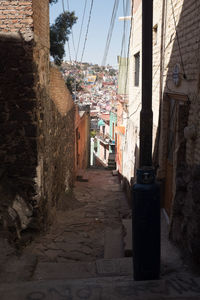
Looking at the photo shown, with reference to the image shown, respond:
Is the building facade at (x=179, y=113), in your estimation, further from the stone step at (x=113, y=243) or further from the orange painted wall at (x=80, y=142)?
the orange painted wall at (x=80, y=142)

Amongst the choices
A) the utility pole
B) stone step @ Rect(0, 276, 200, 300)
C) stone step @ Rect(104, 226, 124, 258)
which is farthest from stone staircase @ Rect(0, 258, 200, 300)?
stone step @ Rect(104, 226, 124, 258)

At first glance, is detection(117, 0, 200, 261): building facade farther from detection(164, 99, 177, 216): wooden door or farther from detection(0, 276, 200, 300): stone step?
detection(0, 276, 200, 300): stone step

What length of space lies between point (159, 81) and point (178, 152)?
2.33 m

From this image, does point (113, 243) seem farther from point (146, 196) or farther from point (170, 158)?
point (146, 196)

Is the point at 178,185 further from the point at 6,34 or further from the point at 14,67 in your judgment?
the point at 6,34

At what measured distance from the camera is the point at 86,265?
15.5 feet

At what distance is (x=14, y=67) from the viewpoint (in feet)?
16.8

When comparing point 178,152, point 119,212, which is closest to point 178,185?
point 178,152

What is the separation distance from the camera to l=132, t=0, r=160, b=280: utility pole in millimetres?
3080

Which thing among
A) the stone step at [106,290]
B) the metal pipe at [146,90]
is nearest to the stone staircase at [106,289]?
the stone step at [106,290]

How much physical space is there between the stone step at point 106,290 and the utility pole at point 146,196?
0.63 feet

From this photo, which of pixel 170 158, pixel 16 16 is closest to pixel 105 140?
pixel 170 158

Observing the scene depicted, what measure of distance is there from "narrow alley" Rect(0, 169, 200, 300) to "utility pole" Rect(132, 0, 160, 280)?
0.65ft

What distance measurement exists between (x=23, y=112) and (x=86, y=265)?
2.66m
